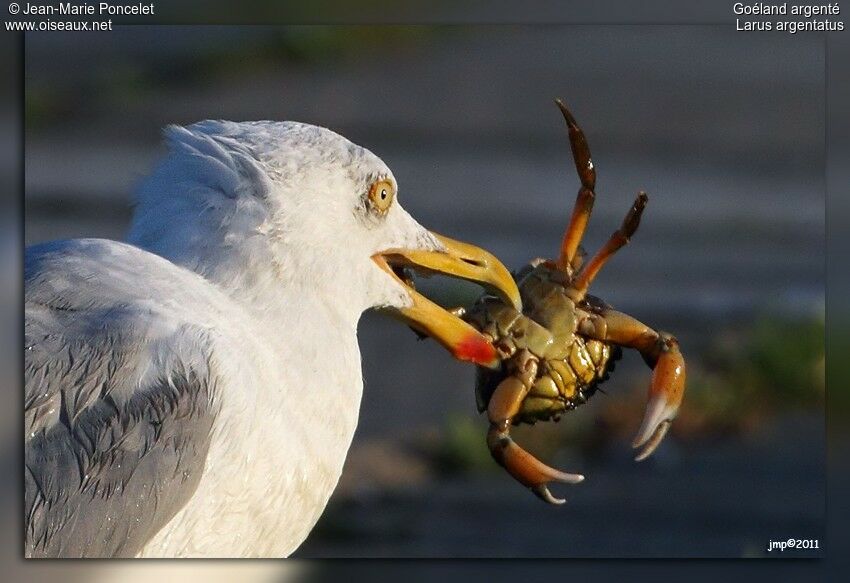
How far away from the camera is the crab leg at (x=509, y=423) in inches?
116

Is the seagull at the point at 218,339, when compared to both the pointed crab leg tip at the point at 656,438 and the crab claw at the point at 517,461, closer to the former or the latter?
the crab claw at the point at 517,461

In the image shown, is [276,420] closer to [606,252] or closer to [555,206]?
[606,252]

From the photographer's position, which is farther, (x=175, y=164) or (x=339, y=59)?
(x=339, y=59)

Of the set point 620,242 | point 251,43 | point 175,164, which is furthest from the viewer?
point 251,43

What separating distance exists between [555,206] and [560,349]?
0.53 m

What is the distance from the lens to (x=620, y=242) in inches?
119

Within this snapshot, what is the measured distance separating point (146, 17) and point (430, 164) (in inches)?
27.7

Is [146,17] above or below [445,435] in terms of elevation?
above

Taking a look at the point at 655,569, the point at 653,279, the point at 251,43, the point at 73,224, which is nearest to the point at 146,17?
the point at 251,43

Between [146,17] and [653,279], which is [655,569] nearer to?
[653,279]

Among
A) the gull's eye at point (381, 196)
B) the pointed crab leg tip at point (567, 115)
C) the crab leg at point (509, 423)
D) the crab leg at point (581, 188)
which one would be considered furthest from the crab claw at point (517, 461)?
the pointed crab leg tip at point (567, 115)

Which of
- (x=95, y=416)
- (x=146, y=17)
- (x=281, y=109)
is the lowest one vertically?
(x=95, y=416)

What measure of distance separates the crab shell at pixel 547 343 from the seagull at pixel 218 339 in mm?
77

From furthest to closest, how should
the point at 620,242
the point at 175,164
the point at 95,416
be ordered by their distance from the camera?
1. the point at 620,242
2. the point at 175,164
3. the point at 95,416
